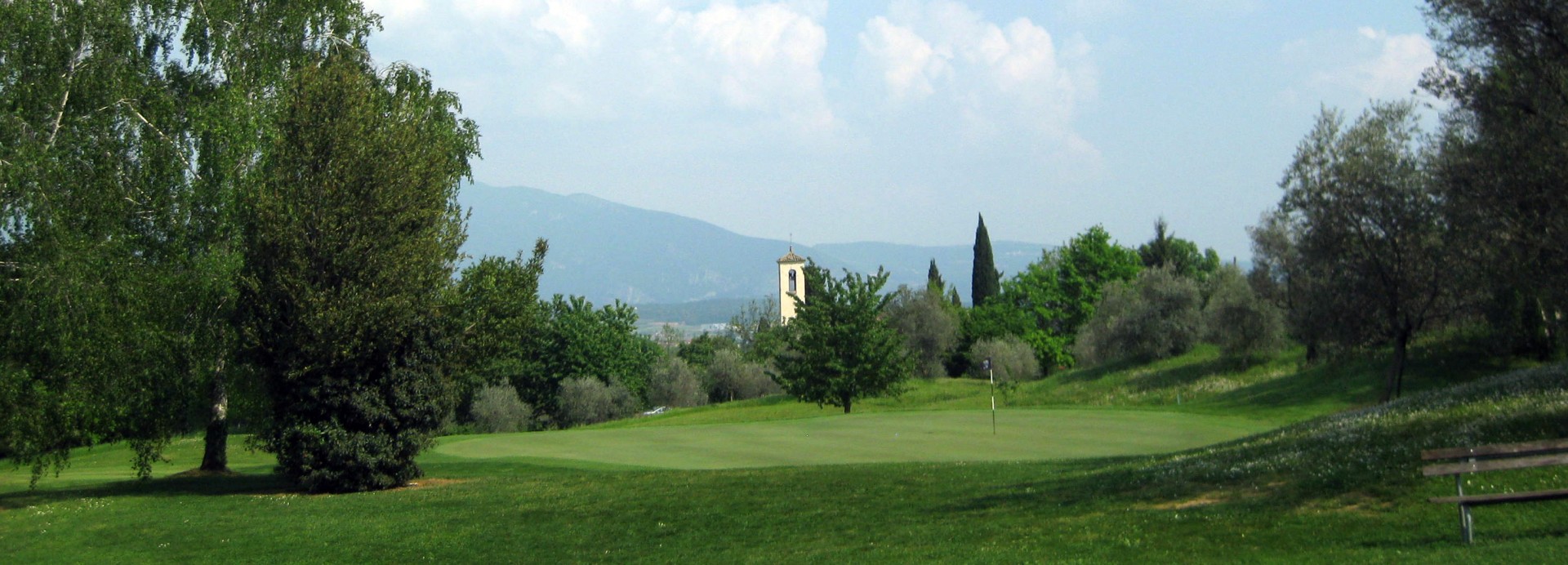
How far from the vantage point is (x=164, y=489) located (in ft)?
81.2

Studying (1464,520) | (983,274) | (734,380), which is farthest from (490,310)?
(983,274)

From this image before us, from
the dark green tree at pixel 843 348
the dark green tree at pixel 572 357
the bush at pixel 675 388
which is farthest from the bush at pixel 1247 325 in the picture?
the bush at pixel 675 388

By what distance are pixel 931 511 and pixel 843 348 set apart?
32.1 metres

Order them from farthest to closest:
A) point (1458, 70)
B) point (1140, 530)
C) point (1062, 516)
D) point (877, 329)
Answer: point (877, 329) < point (1458, 70) < point (1062, 516) < point (1140, 530)

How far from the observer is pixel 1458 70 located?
2002 cm

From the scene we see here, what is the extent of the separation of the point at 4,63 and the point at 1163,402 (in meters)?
45.3

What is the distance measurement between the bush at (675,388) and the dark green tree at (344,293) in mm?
61403

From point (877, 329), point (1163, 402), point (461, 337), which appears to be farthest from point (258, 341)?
point (1163, 402)

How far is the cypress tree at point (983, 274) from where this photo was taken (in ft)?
383

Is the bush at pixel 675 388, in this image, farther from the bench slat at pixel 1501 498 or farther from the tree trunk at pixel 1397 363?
the bench slat at pixel 1501 498

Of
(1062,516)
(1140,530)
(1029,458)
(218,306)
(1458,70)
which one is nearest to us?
(1140,530)

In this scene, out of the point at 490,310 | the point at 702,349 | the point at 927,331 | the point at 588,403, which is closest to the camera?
the point at 490,310

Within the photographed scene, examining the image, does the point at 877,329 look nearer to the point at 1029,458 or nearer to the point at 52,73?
the point at 1029,458

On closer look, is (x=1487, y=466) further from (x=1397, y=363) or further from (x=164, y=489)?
(x=1397, y=363)
